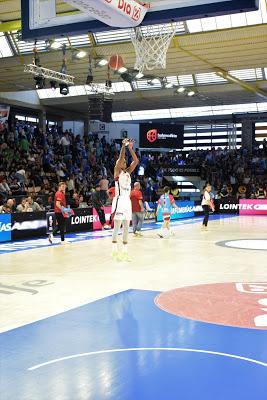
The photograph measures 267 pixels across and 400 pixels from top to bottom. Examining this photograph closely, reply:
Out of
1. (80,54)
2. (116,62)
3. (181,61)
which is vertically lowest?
(116,62)

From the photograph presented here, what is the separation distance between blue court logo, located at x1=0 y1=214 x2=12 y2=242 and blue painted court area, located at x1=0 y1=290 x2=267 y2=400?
919cm

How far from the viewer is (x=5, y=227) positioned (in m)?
15.3

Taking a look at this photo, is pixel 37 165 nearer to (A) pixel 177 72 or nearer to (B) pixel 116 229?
(A) pixel 177 72

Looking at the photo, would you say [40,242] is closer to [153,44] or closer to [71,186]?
[153,44]

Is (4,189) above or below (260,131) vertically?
below

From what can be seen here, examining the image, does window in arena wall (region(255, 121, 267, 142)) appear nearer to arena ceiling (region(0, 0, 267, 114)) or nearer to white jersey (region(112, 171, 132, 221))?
arena ceiling (region(0, 0, 267, 114))

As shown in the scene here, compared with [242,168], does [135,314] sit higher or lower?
lower

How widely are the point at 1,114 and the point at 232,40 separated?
12062 millimetres

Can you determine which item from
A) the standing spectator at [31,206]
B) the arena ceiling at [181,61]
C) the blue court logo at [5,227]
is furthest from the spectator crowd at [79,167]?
the arena ceiling at [181,61]

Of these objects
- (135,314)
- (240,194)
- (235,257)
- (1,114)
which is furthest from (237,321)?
(240,194)

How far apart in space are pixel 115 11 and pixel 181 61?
14.5 m

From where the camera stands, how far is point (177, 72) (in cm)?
2370

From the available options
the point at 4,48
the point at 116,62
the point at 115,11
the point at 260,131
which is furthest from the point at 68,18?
the point at 260,131

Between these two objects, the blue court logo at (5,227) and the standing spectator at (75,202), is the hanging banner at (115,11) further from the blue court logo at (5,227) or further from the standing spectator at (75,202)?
the standing spectator at (75,202)
